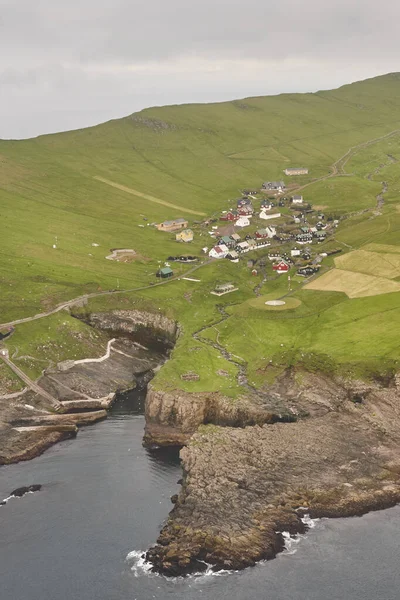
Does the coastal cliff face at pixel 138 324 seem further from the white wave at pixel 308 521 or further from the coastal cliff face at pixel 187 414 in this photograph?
the white wave at pixel 308 521

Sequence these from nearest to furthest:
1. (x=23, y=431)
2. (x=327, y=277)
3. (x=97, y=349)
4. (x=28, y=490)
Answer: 1. (x=28, y=490)
2. (x=23, y=431)
3. (x=97, y=349)
4. (x=327, y=277)

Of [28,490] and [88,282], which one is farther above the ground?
[88,282]

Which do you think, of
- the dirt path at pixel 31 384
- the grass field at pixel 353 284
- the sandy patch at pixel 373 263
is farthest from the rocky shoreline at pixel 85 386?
the sandy patch at pixel 373 263

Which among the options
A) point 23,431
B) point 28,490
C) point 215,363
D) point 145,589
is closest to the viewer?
point 145,589

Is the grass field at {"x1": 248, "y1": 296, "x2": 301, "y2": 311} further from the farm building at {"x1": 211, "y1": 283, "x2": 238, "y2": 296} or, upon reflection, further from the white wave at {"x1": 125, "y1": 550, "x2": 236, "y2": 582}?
the white wave at {"x1": 125, "y1": 550, "x2": 236, "y2": 582}

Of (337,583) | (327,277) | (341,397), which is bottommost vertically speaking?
(337,583)

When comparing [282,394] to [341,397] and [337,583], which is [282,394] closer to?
[341,397]

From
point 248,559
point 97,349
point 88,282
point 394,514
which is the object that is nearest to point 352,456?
point 394,514
